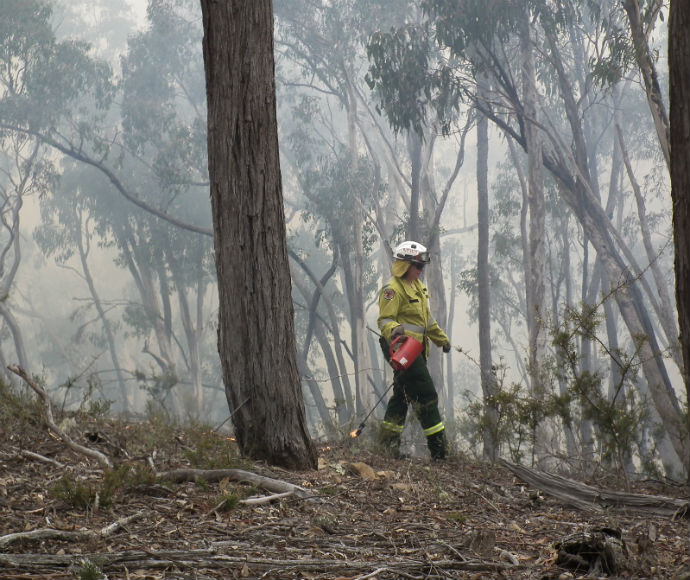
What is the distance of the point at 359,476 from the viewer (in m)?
4.97

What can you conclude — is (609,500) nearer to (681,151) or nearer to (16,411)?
(681,151)

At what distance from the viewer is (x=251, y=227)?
4.72 metres

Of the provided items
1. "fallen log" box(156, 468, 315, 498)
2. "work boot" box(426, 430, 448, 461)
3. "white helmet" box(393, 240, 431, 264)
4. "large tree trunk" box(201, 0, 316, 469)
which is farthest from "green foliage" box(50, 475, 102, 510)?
"white helmet" box(393, 240, 431, 264)

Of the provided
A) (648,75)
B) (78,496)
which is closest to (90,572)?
(78,496)

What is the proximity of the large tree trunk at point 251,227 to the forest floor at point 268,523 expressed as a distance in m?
0.32

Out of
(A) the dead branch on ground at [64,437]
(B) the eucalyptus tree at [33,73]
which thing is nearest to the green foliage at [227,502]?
(A) the dead branch on ground at [64,437]

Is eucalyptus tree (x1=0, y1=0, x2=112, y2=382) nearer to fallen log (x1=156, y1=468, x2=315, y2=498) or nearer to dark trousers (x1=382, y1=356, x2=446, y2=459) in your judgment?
dark trousers (x1=382, y1=356, x2=446, y2=459)

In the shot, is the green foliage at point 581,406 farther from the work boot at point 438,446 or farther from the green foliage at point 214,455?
the green foliage at point 214,455

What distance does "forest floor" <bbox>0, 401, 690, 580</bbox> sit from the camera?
2.70 m

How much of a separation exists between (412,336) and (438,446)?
971 millimetres

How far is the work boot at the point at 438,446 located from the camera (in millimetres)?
6543

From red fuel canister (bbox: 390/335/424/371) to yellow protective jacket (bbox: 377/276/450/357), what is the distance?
0.16m

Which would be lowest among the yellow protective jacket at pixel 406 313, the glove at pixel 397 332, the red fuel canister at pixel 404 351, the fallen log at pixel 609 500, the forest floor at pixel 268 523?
the fallen log at pixel 609 500

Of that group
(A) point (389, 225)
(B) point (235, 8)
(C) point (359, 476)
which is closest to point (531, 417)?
(C) point (359, 476)
